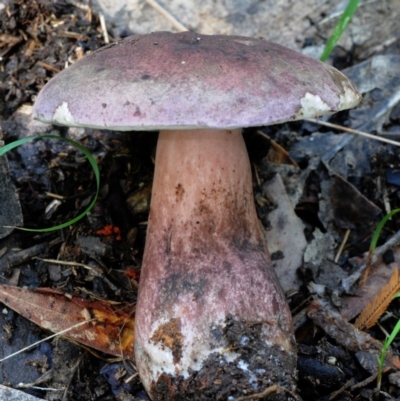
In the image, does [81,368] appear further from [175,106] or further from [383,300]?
[383,300]

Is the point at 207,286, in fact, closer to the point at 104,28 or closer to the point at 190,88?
the point at 190,88

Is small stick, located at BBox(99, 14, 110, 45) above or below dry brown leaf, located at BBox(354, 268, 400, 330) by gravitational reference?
above

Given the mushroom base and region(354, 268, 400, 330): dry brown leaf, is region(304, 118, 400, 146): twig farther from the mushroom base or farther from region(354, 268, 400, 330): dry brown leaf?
the mushroom base

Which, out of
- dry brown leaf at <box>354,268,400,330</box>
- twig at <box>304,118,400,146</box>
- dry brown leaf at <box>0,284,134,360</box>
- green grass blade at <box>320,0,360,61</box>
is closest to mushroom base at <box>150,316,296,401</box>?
dry brown leaf at <box>0,284,134,360</box>

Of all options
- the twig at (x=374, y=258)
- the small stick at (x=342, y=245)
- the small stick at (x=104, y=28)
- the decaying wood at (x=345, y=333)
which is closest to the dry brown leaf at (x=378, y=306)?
the decaying wood at (x=345, y=333)

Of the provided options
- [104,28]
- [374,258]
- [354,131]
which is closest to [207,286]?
[374,258]

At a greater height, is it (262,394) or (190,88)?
(190,88)
